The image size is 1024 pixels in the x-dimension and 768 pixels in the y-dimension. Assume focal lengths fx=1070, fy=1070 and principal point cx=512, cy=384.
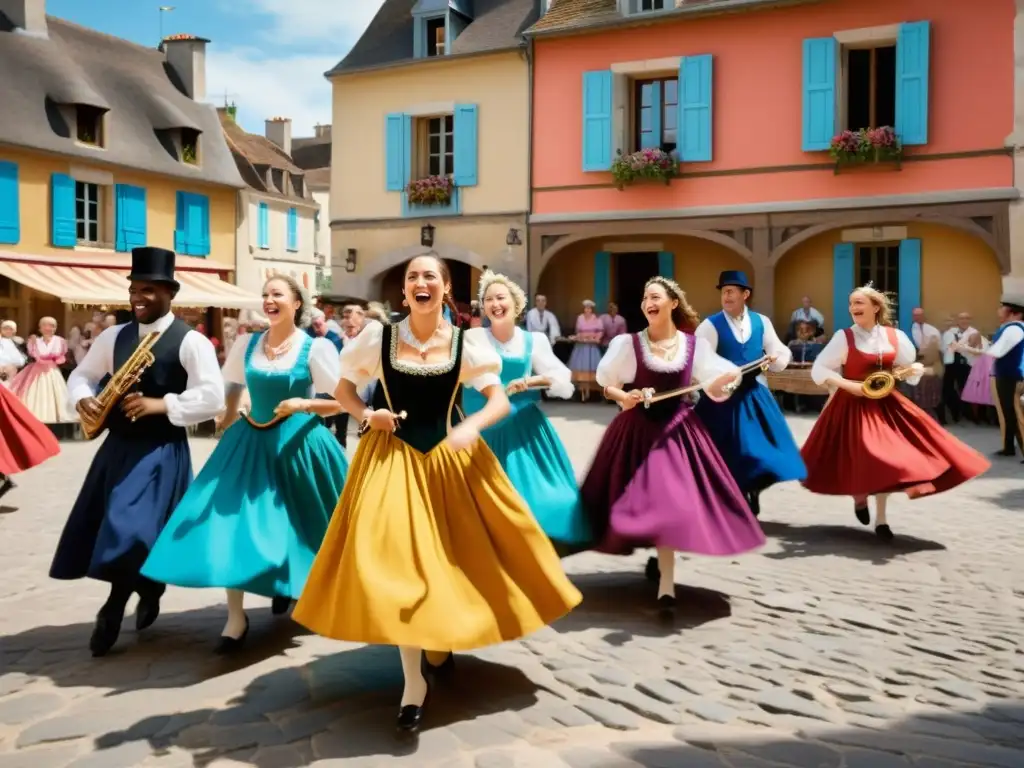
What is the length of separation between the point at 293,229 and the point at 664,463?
97.2 feet

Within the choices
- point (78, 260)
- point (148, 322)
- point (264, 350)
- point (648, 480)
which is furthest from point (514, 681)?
point (78, 260)

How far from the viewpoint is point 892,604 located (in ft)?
18.4

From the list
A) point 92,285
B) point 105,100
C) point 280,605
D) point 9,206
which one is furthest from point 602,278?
point 280,605

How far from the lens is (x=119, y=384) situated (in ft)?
15.4

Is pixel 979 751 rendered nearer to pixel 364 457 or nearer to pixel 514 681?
pixel 514 681

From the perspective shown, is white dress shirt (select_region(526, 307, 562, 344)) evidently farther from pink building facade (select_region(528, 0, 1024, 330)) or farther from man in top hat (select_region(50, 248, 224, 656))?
man in top hat (select_region(50, 248, 224, 656))

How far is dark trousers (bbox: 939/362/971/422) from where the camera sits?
15.5m

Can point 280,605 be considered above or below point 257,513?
below

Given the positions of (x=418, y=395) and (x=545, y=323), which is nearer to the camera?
(x=418, y=395)

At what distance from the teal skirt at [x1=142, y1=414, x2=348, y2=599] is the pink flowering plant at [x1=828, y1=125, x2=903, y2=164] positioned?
13.3 metres

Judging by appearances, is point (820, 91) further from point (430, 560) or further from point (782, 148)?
point (430, 560)

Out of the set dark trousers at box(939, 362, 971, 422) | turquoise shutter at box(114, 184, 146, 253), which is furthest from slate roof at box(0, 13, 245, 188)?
dark trousers at box(939, 362, 971, 422)

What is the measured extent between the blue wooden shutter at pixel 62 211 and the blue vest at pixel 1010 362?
18.6 m

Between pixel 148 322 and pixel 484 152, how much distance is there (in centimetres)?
1535
